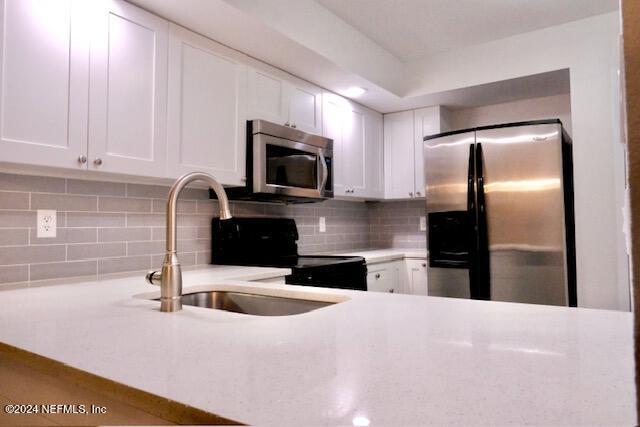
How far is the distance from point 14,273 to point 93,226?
1.27ft

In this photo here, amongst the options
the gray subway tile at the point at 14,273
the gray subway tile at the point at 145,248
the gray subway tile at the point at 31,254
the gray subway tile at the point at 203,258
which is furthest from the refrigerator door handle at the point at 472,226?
the gray subway tile at the point at 14,273

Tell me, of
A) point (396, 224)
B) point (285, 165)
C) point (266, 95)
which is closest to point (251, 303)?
point (285, 165)

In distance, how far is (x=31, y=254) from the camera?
1867 mm

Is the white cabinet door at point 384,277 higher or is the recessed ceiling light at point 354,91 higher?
the recessed ceiling light at point 354,91

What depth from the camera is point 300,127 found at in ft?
9.84

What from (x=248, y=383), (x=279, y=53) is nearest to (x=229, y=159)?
(x=279, y=53)

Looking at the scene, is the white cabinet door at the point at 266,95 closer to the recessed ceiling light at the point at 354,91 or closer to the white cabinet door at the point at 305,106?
the white cabinet door at the point at 305,106

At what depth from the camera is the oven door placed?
254 centimetres

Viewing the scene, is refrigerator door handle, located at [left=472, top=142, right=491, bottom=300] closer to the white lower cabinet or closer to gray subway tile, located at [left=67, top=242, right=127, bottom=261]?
the white lower cabinet

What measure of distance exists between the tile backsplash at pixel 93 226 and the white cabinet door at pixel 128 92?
0.29 m

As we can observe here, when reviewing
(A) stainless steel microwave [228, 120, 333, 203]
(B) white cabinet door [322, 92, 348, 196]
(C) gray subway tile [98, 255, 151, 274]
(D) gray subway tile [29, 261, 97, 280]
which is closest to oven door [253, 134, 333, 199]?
(A) stainless steel microwave [228, 120, 333, 203]

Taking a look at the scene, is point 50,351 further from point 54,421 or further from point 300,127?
point 300,127

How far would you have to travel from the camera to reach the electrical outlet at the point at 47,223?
1.90m

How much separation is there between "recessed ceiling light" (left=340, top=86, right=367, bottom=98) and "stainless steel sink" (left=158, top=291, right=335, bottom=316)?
2110mm
